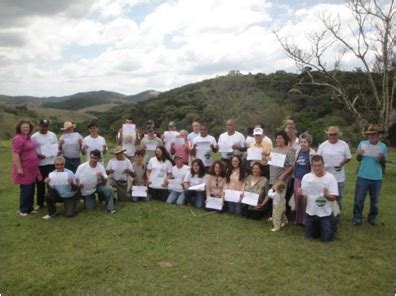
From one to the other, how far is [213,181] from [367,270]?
3.84 m

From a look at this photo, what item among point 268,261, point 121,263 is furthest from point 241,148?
point 121,263

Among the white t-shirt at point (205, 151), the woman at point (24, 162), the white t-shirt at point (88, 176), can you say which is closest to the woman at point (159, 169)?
the white t-shirt at point (205, 151)

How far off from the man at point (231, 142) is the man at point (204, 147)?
0.42m

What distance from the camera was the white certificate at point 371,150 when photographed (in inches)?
294

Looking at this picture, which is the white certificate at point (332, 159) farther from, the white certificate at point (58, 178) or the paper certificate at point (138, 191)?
the white certificate at point (58, 178)

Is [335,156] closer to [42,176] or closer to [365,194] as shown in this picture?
[365,194]

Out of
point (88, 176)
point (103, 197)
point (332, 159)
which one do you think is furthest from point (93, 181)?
point (332, 159)

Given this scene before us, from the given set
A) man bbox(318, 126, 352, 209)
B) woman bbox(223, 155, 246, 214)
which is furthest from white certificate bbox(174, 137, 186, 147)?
man bbox(318, 126, 352, 209)

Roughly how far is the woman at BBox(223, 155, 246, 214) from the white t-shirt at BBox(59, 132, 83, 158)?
11.4ft

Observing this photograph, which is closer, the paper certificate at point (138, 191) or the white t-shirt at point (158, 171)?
the paper certificate at point (138, 191)

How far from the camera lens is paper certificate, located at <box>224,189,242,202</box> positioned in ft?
26.8

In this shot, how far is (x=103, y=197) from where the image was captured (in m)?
8.73

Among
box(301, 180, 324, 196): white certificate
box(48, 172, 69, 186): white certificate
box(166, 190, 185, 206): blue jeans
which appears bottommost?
box(166, 190, 185, 206): blue jeans

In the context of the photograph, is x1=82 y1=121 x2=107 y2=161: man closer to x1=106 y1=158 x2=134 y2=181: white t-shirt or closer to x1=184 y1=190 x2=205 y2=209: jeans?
x1=106 y1=158 x2=134 y2=181: white t-shirt
